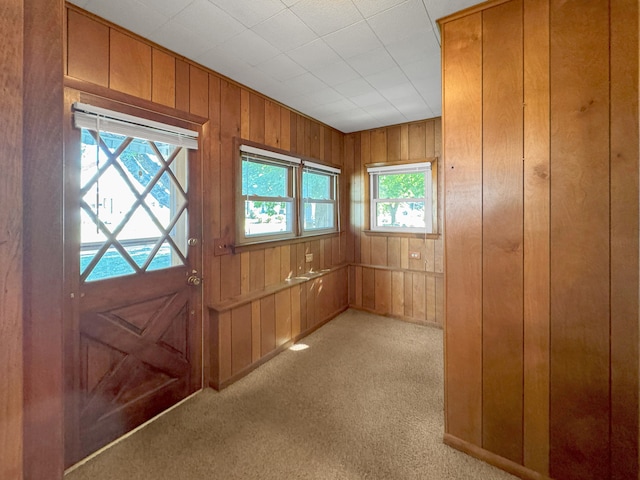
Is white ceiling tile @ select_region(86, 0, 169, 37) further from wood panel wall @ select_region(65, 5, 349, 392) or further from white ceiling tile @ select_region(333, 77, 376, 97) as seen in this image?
white ceiling tile @ select_region(333, 77, 376, 97)

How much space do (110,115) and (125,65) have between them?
37 cm

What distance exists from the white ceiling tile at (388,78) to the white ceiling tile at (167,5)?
144 centimetres

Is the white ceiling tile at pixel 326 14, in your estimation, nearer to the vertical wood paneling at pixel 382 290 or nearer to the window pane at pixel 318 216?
the window pane at pixel 318 216

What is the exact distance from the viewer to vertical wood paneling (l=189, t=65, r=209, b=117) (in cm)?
219

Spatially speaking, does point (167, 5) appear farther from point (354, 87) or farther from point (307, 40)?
point (354, 87)

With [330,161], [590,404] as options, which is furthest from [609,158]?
[330,161]

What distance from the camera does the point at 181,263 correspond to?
85.4 inches

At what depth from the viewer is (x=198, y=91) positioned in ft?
7.32

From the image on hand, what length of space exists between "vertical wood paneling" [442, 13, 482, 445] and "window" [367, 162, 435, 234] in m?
1.97

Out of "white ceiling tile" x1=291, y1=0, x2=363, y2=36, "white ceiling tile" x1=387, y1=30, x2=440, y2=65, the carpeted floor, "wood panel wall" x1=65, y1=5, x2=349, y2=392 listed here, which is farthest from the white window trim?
the carpeted floor

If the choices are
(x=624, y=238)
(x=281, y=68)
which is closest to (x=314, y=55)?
(x=281, y=68)

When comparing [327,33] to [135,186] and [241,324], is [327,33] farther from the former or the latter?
[241,324]

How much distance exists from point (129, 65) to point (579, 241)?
267 cm

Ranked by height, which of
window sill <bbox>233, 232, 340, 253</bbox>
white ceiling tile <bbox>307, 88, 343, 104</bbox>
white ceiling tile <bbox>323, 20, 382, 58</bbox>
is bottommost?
window sill <bbox>233, 232, 340, 253</bbox>
